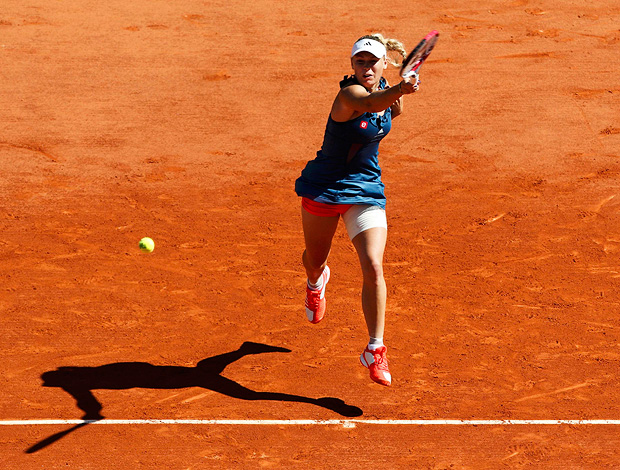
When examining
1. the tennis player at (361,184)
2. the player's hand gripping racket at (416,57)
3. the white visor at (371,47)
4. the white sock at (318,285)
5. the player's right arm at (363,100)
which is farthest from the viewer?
the white sock at (318,285)

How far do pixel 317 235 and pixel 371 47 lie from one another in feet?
5.22

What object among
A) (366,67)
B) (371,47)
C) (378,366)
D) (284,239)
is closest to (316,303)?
(378,366)

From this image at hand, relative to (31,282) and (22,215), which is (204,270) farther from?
(22,215)

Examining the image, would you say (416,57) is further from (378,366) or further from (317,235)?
(378,366)

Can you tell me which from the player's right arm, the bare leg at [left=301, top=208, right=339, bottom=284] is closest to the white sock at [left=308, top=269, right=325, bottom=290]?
the bare leg at [left=301, top=208, right=339, bottom=284]

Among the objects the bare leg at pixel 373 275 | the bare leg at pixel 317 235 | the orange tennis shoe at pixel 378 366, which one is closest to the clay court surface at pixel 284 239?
the orange tennis shoe at pixel 378 366

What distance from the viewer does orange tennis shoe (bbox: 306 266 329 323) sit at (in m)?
7.64

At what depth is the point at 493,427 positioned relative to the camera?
261 inches

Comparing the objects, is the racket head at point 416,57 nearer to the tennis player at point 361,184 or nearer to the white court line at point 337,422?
the tennis player at point 361,184

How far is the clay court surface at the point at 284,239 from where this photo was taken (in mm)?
6656

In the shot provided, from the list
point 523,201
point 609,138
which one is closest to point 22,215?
point 523,201

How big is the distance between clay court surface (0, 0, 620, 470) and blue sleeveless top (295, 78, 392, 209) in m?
1.60

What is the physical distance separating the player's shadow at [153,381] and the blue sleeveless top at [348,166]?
1646 millimetres

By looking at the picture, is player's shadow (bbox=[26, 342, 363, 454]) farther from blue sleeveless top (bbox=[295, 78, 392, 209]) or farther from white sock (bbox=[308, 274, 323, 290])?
blue sleeveless top (bbox=[295, 78, 392, 209])
